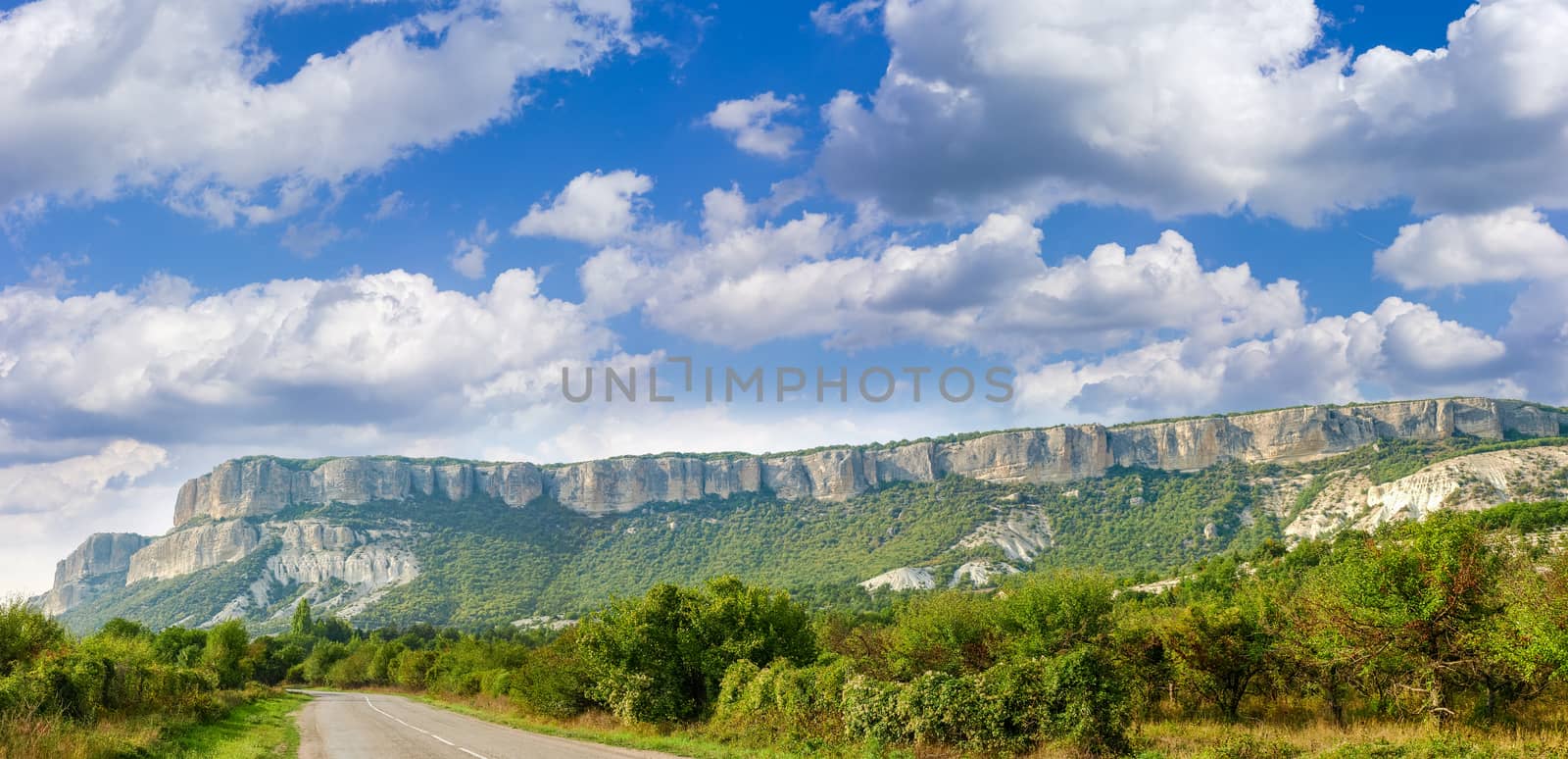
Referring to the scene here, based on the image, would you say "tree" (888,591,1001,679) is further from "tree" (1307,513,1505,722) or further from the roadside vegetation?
"tree" (1307,513,1505,722)

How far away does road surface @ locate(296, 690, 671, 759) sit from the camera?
2316cm

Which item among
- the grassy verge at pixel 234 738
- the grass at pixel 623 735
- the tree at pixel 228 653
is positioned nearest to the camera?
the grass at pixel 623 735

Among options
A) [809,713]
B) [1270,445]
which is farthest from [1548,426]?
[809,713]

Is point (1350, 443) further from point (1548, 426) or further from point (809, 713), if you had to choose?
point (809, 713)

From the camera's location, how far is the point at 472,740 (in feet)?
90.9

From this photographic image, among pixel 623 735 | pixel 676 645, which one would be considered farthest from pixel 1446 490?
pixel 623 735

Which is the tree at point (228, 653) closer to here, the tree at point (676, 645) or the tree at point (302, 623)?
the tree at point (302, 623)

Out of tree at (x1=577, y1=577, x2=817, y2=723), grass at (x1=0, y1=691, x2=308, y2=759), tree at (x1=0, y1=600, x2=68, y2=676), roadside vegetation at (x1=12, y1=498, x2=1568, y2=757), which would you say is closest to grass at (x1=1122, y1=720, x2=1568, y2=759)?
roadside vegetation at (x1=12, y1=498, x2=1568, y2=757)

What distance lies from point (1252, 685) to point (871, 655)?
1287 cm

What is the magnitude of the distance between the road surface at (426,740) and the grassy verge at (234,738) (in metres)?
0.70

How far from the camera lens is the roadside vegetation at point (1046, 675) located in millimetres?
18656

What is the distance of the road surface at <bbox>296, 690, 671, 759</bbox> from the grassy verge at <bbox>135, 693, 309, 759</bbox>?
701mm

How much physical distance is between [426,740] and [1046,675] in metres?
19.5

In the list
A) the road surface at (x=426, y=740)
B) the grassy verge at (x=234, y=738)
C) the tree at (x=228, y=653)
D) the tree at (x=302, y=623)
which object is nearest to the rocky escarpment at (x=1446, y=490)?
the road surface at (x=426, y=740)
